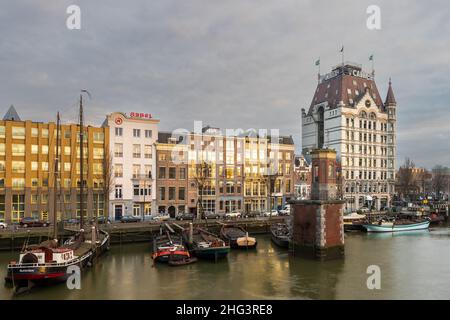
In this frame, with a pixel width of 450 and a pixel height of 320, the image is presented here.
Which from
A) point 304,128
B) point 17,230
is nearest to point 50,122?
point 17,230

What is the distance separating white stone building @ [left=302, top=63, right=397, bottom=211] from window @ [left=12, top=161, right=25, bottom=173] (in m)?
74.3

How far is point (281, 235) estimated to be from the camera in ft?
165

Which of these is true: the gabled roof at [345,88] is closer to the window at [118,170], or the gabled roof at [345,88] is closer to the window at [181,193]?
the window at [181,193]

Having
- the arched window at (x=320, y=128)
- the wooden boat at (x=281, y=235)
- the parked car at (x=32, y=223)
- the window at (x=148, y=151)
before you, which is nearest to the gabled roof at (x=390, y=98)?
the arched window at (x=320, y=128)

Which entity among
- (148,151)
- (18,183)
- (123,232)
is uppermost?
(148,151)

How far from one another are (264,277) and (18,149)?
5269 cm

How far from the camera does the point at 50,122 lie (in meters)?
65.0

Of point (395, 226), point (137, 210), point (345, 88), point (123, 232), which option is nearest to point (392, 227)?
point (395, 226)

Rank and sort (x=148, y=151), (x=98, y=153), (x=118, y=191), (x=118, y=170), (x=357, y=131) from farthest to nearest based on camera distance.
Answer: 1. (x=357, y=131)
2. (x=148, y=151)
3. (x=118, y=170)
4. (x=118, y=191)
5. (x=98, y=153)

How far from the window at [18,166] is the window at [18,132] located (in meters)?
4.71

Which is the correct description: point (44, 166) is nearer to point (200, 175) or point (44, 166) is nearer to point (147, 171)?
point (147, 171)

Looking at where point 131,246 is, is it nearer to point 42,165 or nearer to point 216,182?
point 42,165

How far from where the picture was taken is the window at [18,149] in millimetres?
62312

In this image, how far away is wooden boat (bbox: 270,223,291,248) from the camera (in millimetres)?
46969
